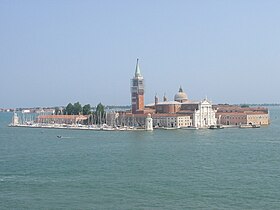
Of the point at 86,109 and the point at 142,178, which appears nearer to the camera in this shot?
the point at 142,178

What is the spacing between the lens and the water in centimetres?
884

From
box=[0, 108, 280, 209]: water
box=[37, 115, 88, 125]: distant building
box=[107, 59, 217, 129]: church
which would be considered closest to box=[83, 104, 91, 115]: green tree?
box=[37, 115, 88, 125]: distant building

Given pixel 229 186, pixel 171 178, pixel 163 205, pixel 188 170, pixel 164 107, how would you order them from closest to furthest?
1. pixel 163 205
2. pixel 229 186
3. pixel 171 178
4. pixel 188 170
5. pixel 164 107

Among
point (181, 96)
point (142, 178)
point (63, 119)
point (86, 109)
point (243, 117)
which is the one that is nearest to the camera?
point (142, 178)

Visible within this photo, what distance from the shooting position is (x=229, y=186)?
9.95 meters

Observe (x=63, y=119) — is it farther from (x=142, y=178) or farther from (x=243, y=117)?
(x=142, y=178)

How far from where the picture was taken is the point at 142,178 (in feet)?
35.9

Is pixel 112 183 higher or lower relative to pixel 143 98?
lower

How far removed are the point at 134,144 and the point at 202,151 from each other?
11.8 feet

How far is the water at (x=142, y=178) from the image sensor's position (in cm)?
884

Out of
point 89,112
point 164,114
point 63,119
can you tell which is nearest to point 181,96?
point 164,114

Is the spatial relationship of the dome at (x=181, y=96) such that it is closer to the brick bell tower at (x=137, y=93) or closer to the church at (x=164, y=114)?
the church at (x=164, y=114)

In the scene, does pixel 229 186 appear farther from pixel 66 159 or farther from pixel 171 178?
pixel 66 159

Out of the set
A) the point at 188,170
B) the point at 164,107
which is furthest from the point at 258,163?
the point at 164,107
